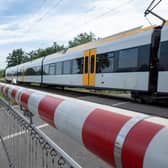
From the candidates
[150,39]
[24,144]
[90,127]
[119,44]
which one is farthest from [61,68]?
[90,127]

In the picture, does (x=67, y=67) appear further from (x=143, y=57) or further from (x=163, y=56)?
(x=163, y=56)

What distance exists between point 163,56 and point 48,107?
11.6 metres

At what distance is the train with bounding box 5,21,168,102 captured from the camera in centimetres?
1360

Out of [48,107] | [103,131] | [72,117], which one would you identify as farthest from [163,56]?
[103,131]

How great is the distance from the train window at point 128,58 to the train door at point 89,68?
3.18 metres

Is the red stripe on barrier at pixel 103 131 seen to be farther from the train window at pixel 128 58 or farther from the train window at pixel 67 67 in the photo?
the train window at pixel 67 67

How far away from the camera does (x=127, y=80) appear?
16.0 metres

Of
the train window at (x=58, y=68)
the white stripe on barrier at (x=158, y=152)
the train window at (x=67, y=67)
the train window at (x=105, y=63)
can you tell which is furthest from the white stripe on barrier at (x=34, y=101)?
the train window at (x=58, y=68)

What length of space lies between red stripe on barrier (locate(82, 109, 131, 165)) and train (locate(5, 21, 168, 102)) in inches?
467

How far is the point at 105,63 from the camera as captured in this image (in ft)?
60.4

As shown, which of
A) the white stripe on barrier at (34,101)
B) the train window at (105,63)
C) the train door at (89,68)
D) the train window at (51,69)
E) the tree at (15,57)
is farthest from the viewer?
the tree at (15,57)

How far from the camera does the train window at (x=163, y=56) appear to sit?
43.1 ft

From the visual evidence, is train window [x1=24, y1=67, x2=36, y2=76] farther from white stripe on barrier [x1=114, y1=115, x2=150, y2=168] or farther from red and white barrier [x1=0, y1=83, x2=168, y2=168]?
white stripe on barrier [x1=114, y1=115, x2=150, y2=168]

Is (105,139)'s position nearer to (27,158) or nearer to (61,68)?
(27,158)
